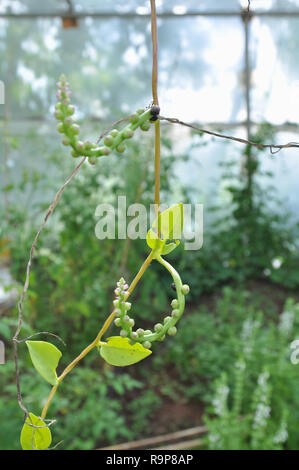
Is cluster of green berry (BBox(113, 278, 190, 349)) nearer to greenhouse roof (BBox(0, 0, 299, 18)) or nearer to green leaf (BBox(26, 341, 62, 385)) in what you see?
green leaf (BBox(26, 341, 62, 385))

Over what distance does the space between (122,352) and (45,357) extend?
52 millimetres

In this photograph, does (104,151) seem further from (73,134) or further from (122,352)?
(122,352)

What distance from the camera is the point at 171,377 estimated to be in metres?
2.05

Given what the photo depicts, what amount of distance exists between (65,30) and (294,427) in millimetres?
2809

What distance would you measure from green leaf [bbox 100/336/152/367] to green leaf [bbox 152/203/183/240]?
0.08 meters

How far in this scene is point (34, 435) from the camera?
1.02 ft

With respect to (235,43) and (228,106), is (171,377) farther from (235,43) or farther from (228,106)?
(235,43)

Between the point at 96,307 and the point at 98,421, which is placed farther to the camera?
the point at 96,307

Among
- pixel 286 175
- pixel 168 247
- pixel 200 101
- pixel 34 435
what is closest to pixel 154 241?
pixel 168 247

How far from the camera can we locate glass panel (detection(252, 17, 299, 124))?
10.00ft

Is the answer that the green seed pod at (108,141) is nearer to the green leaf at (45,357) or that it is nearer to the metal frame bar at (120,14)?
the green leaf at (45,357)

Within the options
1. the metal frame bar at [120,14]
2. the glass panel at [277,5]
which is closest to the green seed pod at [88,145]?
the metal frame bar at [120,14]

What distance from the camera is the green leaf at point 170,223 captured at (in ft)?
0.99
